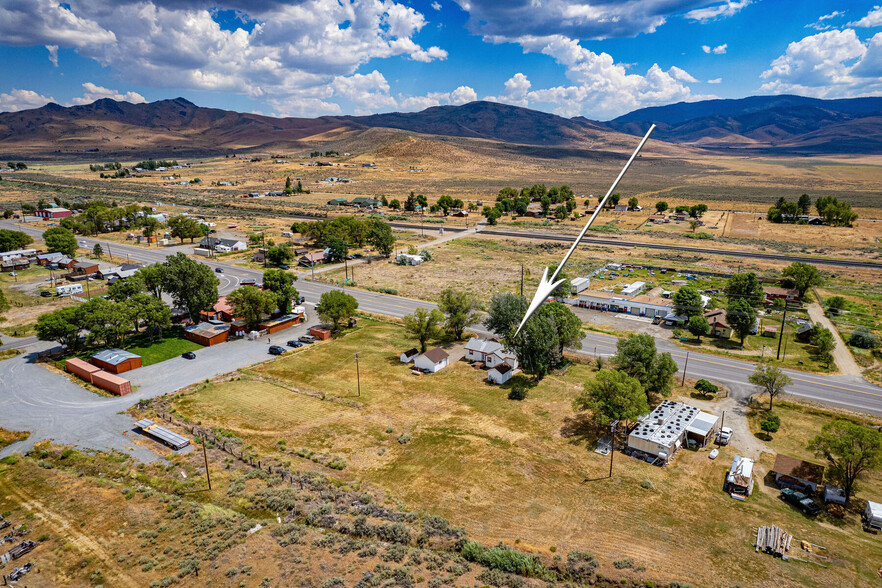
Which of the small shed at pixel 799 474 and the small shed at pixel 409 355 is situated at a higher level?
the small shed at pixel 409 355

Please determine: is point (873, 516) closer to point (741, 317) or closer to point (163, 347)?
point (741, 317)

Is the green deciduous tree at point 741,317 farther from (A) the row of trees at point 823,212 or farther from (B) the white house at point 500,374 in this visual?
(A) the row of trees at point 823,212

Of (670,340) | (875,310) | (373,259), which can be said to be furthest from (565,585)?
(373,259)

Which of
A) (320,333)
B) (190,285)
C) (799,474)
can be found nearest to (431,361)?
(320,333)

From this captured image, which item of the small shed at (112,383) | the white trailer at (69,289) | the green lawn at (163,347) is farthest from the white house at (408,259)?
the small shed at (112,383)

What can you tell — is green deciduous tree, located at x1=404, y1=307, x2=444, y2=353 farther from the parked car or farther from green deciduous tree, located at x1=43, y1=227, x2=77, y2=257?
green deciduous tree, located at x1=43, y1=227, x2=77, y2=257
